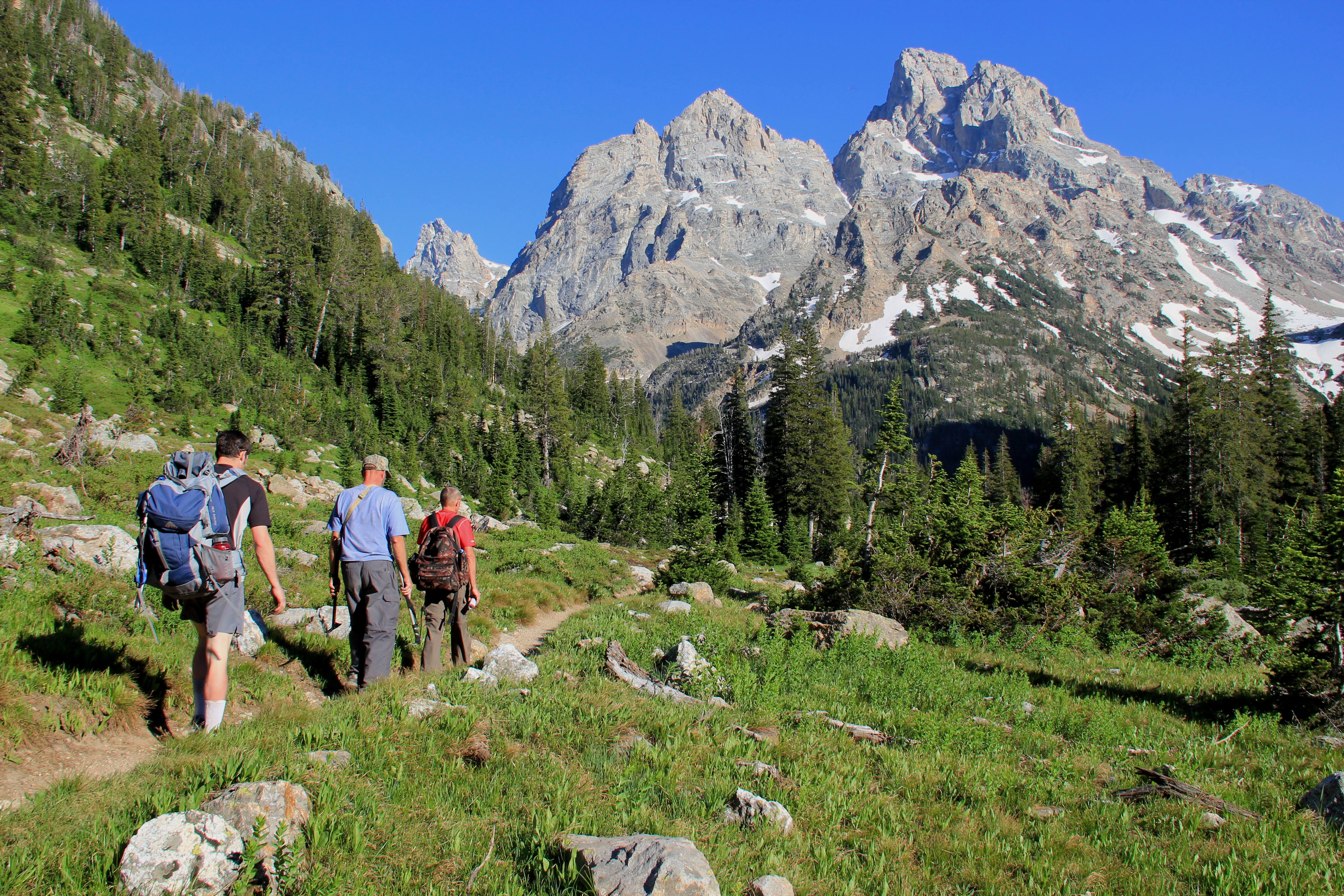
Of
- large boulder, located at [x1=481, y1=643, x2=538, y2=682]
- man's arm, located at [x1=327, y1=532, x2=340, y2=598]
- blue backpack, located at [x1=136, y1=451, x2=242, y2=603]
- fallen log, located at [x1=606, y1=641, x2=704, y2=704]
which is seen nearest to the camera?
blue backpack, located at [x1=136, y1=451, x2=242, y2=603]

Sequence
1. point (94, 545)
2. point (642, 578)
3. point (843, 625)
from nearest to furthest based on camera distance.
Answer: point (94, 545) < point (843, 625) < point (642, 578)

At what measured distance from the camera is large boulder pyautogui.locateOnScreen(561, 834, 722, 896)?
119 inches

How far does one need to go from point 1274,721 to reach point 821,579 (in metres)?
9.27

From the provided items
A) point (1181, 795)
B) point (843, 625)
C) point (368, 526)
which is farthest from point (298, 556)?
point (1181, 795)

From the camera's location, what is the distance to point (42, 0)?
95375mm

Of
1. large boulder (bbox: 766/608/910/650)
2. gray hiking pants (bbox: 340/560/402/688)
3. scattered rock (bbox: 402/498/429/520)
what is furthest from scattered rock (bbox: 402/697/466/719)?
scattered rock (bbox: 402/498/429/520)

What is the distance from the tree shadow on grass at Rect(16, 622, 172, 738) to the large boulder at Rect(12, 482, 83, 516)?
276 inches

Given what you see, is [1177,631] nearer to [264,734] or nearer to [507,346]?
[264,734]

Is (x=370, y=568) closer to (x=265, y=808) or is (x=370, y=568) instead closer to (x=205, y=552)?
(x=205, y=552)

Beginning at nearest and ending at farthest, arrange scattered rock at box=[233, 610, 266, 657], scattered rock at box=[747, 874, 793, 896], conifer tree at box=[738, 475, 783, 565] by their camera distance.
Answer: scattered rock at box=[747, 874, 793, 896]
scattered rock at box=[233, 610, 266, 657]
conifer tree at box=[738, 475, 783, 565]

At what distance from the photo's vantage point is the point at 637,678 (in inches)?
295

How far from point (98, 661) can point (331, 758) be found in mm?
3101

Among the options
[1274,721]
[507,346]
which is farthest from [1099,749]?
[507,346]

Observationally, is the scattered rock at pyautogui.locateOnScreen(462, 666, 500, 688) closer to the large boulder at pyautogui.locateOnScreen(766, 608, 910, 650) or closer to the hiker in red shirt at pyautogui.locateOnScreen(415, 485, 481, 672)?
the hiker in red shirt at pyautogui.locateOnScreen(415, 485, 481, 672)
